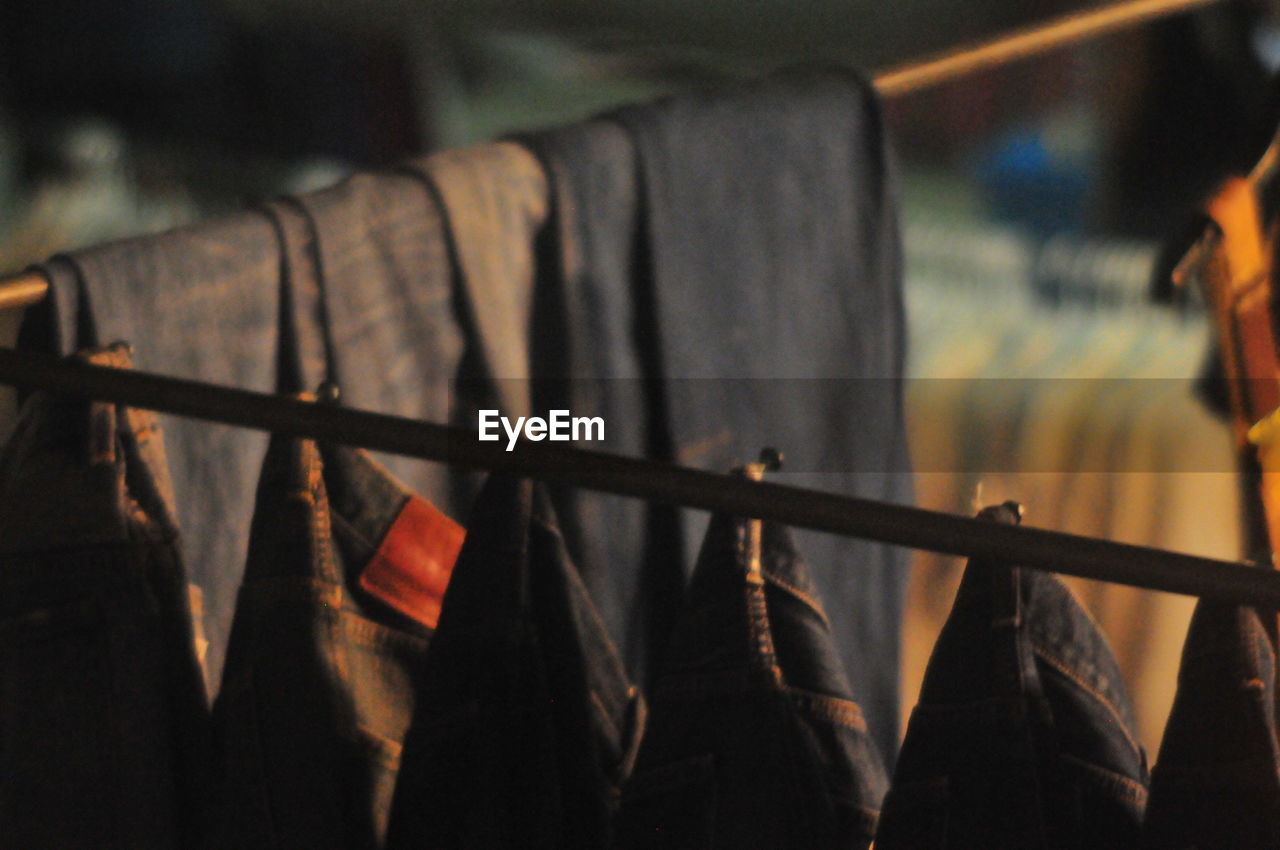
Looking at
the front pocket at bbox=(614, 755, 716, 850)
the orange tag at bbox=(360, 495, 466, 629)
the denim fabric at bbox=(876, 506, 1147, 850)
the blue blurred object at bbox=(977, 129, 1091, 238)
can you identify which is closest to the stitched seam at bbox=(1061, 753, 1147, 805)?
the denim fabric at bbox=(876, 506, 1147, 850)

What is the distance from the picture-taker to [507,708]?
17.5 inches

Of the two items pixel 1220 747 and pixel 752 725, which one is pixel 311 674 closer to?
pixel 752 725

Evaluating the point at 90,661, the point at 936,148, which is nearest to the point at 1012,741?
the point at 90,661

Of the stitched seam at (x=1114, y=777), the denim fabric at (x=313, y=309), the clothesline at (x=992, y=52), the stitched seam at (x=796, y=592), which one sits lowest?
the stitched seam at (x=1114, y=777)

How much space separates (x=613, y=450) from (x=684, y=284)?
96mm

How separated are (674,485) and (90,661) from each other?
0.20m

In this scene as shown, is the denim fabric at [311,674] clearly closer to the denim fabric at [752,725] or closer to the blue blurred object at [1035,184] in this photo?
the denim fabric at [752,725]

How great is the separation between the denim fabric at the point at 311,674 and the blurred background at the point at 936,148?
513 millimetres

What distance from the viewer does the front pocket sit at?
0.43m

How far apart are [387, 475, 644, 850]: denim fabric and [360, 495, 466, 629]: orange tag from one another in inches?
1.9

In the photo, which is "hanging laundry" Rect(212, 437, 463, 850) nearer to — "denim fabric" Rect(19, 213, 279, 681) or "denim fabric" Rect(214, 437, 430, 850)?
"denim fabric" Rect(214, 437, 430, 850)

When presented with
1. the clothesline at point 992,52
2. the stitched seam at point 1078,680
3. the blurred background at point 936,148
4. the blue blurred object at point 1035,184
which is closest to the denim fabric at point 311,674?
the stitched seam at point 1078,680

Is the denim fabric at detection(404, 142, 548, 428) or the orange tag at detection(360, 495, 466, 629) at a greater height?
the denim fabric at detection(404, 142, 548, 428)

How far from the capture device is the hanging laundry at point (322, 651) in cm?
44
